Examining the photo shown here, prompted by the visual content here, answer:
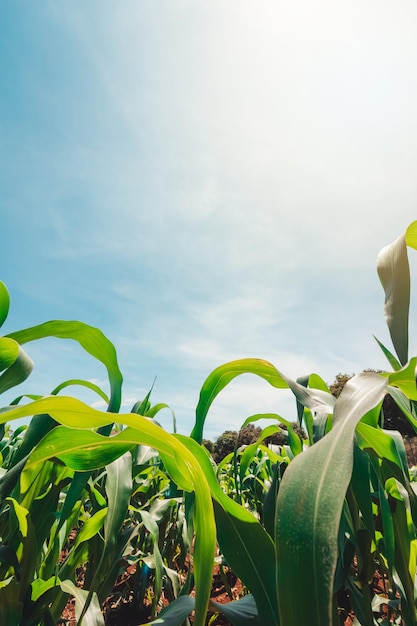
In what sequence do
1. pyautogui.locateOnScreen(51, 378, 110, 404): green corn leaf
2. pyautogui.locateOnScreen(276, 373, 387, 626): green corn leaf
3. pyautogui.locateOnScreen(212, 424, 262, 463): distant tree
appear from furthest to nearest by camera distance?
pyautogui.locateOnScreen(212, 424, 262, 463): distant tree → pyautogui.locateOnScreen(51, 378, 110, 404): green corn leaf → pyautogui.locateOnScreen(276, 373, 387, 626): green corn leaf

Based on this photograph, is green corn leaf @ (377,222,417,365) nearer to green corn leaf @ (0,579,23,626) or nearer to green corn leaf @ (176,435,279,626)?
green corn leaf @ (176,435,279,626)

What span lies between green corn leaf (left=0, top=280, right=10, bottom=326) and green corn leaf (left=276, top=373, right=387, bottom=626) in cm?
57

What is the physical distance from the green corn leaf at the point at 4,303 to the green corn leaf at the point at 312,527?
22.5 inches

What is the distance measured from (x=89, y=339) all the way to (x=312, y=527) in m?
0.50

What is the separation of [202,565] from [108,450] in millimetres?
198

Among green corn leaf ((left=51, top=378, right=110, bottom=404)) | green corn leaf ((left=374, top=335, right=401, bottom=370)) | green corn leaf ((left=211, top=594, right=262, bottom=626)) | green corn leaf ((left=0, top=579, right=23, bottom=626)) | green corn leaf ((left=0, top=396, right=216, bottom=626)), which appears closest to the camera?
green corn leaf ((left=0, top=396, right=216, bottom=626))

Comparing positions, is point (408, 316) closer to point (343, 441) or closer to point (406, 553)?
point (343, 441)

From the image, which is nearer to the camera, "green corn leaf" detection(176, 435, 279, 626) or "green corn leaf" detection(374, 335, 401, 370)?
"green corn leaf" detection(176, 435, 279, 626)

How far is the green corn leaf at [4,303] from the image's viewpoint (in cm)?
63

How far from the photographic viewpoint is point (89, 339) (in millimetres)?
638

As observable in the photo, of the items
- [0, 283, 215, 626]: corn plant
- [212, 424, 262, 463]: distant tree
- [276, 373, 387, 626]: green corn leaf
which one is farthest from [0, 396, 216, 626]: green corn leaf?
[212, 424, 262, 463]: distant tree

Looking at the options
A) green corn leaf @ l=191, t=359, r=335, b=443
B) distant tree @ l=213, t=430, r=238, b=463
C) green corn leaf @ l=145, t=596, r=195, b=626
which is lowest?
green corn leaf @ l=145, t=596, r=195, b=626

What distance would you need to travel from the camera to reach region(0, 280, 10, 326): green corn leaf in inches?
24.8

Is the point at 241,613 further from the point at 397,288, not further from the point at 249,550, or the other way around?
the point at 397,288
